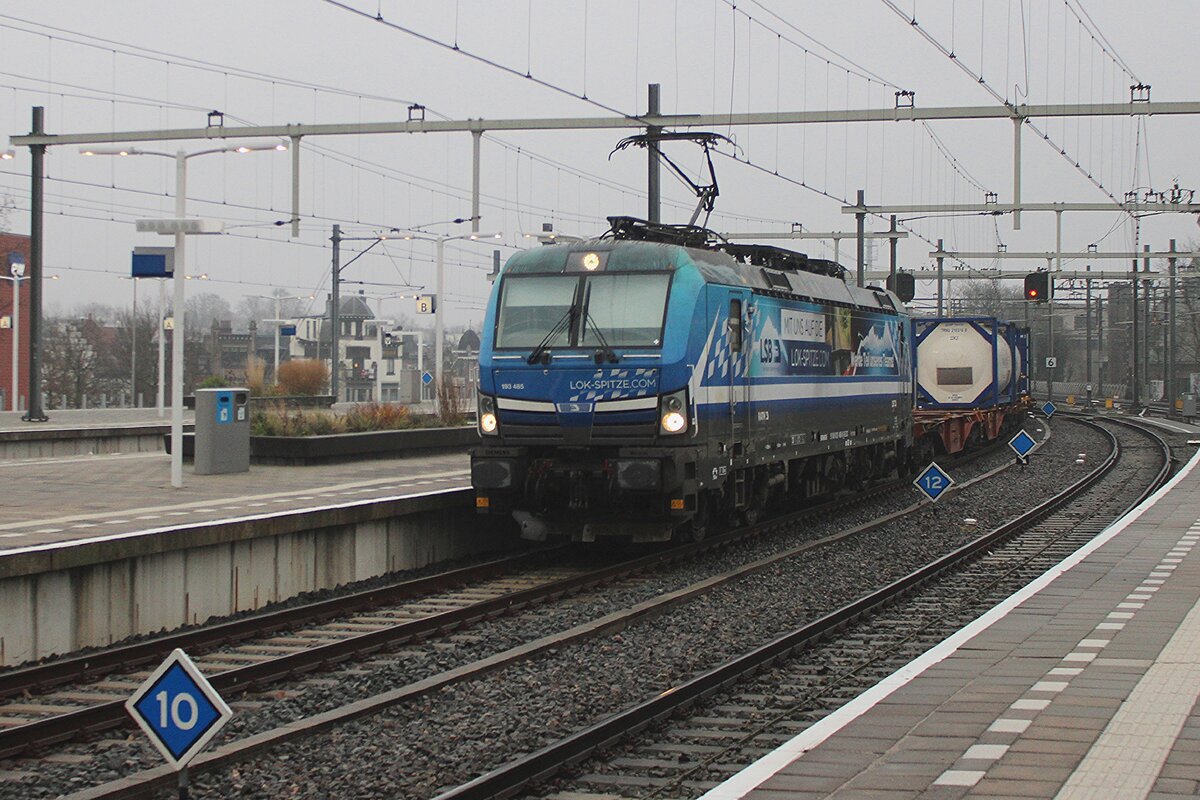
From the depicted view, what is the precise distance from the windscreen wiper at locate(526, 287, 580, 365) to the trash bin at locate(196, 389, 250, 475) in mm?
6536

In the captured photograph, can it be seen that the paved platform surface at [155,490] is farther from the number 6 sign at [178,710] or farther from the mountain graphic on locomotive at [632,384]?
the number 6 sign at [178,710]

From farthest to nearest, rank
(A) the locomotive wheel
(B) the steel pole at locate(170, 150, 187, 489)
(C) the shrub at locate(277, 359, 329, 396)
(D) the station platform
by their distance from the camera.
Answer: (C) the shrub at locate(277, 359, 329, 396), (B) the steel pole at locate(170, 150, 187, 489), (A) the locomotive wheel, (D) the station platform

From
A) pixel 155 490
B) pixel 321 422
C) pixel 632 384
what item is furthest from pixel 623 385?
pixel 321 422

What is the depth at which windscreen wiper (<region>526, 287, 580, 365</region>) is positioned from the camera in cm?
1653

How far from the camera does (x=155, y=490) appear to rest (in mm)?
19234

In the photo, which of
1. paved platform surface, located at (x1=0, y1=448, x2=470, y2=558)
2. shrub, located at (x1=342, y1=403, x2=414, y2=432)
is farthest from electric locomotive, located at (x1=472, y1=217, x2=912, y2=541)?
Answer: shrub, located at (x1=342, y1=403, x2=414, y2=432)

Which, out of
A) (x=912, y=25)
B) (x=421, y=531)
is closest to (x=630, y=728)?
(x=421, y=531)

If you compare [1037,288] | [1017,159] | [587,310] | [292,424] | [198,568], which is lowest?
[198,568]

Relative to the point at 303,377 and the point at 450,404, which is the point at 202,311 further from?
the point at 450,404

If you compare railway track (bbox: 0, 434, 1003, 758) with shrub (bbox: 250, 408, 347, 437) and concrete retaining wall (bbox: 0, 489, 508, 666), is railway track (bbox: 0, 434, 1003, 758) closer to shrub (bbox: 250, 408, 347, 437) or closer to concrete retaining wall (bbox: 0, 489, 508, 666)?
concrete retaining wall (bbox: 0, 489, 508, 666)

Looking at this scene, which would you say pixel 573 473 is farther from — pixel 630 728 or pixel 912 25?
pixel 912 25

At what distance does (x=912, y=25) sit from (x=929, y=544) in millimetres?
7896

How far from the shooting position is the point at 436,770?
27.0ft

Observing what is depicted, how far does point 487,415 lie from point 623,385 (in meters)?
1.82
